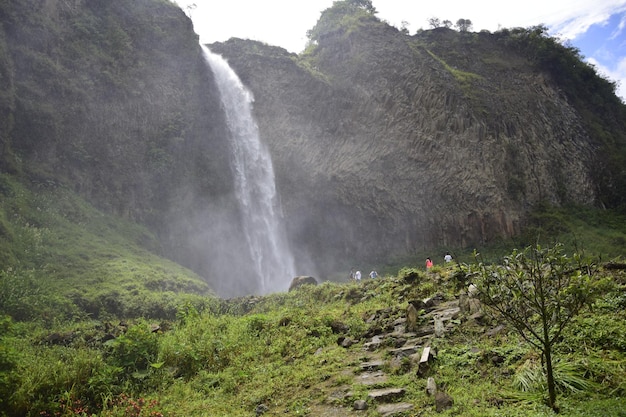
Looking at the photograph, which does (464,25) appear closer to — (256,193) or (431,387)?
(256,193)

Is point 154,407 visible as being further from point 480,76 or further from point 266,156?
point 480,76

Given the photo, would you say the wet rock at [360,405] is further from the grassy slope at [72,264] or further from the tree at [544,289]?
the grassy slope at [72,264]

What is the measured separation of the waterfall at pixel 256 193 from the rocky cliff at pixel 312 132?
88 cm

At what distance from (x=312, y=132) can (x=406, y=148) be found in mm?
8418

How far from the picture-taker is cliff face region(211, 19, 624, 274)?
31297 millimetres

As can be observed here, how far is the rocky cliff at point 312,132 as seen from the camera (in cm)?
2492

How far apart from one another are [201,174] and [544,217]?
88.6 ft

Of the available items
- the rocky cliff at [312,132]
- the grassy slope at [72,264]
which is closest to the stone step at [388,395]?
the grassy slope at [72,264]

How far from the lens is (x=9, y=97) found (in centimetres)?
2191

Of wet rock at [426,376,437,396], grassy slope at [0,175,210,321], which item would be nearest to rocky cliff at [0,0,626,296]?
grassy slope at [0,175,210,321]

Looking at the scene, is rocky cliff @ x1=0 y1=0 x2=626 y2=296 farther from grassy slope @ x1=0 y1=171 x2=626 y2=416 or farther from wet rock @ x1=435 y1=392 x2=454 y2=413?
wet rock @ x1=435 y1=392 x2=454 y2=413

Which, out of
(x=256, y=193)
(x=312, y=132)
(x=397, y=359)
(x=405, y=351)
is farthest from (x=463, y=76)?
(x=397, y=359)

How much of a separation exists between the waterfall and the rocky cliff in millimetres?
876

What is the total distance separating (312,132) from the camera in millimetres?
35125
